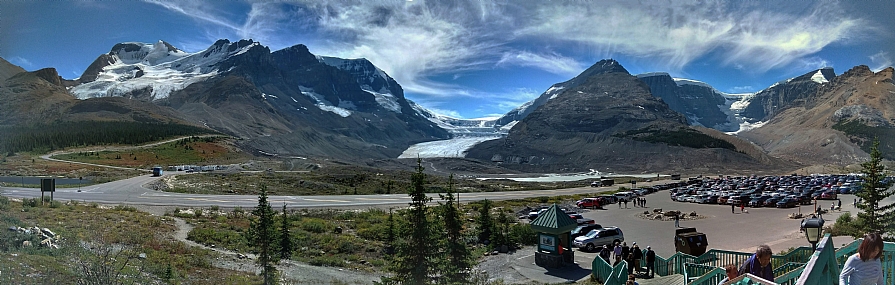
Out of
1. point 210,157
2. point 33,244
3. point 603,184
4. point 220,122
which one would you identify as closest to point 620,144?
point 603,184

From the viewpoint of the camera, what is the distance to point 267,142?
17225cm

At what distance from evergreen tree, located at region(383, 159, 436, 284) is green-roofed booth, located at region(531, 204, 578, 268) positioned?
38.1ft

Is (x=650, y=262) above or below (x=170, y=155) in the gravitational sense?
below

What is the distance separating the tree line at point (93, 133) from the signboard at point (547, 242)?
8151 centimetres

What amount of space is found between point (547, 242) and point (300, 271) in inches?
434

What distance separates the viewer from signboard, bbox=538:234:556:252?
70.6ft

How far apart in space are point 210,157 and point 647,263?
95.9 m

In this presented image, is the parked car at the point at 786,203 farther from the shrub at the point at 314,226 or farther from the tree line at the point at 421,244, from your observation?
the tree line at the point at 421,244

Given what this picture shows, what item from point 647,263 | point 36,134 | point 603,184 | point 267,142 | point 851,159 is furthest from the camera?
point 851,159

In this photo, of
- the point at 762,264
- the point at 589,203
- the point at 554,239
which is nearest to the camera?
the point at 762,264

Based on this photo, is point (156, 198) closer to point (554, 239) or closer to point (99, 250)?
point (99, 250)

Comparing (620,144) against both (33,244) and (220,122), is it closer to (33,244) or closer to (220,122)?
(220,122)

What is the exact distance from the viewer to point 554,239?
→ 21.4 m

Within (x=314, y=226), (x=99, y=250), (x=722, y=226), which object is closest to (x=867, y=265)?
(x=99, y=250)
